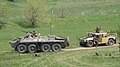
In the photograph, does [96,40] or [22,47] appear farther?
[96,40]

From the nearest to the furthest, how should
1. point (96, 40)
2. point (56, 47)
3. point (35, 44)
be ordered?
1. point (35, 44)
2. point (56, 47)
3. point (96, 40)

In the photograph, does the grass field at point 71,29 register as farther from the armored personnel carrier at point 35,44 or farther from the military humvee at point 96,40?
the military humvee at point 96,40

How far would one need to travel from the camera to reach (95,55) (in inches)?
1551

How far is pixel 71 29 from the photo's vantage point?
67500mm

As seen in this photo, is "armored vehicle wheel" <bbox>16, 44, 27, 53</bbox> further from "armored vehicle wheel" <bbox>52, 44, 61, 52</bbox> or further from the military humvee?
the military humvee

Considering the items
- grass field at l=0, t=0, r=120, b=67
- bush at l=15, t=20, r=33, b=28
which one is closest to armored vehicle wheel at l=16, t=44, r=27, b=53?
grass field at l=0, t=0, r=120, b=67

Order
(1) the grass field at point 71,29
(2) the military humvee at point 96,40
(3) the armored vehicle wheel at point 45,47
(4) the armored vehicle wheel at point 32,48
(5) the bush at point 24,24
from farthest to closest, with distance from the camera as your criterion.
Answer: (5) the bush at point 24,24 → (2) the military humvee at point 96,40 → (3) the armored vehicle wheel at point 45,47 → (4) the armored vehicle wheel at point 32,48 → (1) the grass field at point 71,29

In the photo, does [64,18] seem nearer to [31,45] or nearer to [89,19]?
[89,19]

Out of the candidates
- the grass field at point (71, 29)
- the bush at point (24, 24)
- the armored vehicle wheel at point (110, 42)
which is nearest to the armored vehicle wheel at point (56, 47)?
the grass field at point (71, 29)

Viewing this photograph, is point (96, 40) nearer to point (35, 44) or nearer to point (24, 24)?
point (35, 44)

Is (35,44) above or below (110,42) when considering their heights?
above

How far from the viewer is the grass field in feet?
122

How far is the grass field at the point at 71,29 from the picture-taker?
37.2m

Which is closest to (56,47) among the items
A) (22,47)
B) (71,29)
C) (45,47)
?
(45,47)
